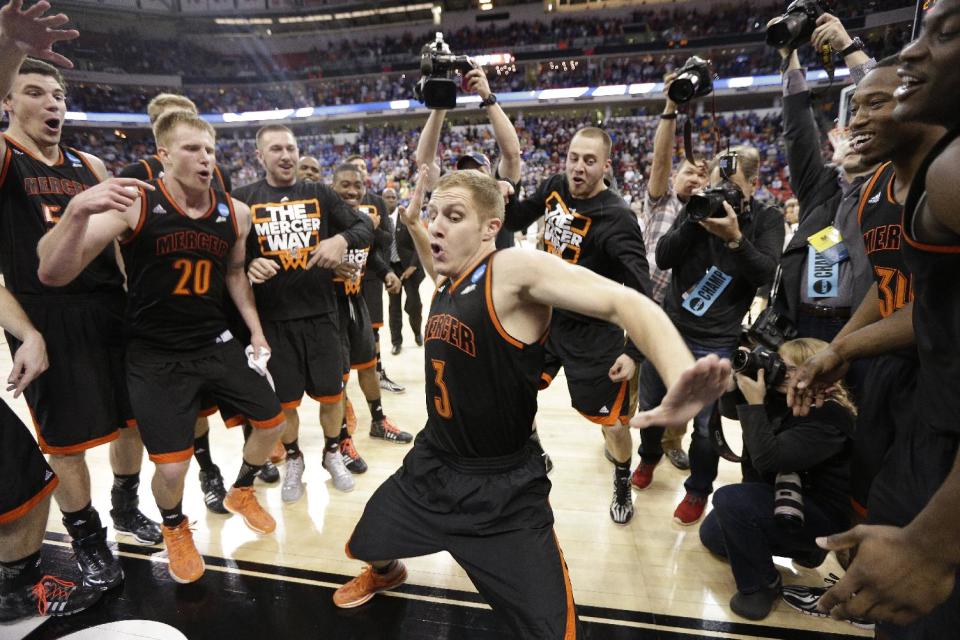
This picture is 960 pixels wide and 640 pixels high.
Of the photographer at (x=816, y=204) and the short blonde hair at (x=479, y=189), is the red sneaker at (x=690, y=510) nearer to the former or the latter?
the photographer at (x=816, y=204)

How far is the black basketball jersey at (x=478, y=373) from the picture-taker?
1.96 metres

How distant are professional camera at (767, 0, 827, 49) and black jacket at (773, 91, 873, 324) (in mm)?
303

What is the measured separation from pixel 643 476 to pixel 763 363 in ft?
5.28

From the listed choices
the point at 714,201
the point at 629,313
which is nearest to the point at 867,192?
the point at 714,201

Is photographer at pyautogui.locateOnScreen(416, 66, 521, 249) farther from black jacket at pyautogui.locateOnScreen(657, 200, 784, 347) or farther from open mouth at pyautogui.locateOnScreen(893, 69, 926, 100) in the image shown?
open mouth at pyautogui.locateOnScreen(893, 69, 926, 100)

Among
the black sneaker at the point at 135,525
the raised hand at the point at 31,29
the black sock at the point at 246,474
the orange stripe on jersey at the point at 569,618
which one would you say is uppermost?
the raised hand at the point at 31,29

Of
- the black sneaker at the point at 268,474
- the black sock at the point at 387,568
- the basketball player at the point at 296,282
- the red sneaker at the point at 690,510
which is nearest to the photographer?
the black sock at the point at 387,568

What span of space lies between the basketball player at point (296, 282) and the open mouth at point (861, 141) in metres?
2.59

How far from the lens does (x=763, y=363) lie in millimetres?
2127

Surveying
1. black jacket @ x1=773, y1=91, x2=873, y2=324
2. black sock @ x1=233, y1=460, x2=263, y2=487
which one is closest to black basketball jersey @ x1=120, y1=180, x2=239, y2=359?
black sock @ x1=233, y1=460, x2=263, y2=487

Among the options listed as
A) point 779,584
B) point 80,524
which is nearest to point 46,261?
A: point 80,524

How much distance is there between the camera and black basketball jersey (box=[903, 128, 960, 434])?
3.79 ft

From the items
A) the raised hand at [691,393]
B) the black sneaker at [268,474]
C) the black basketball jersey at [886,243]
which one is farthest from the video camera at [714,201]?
the black sneaker at [268,474]

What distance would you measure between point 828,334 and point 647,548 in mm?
1552
